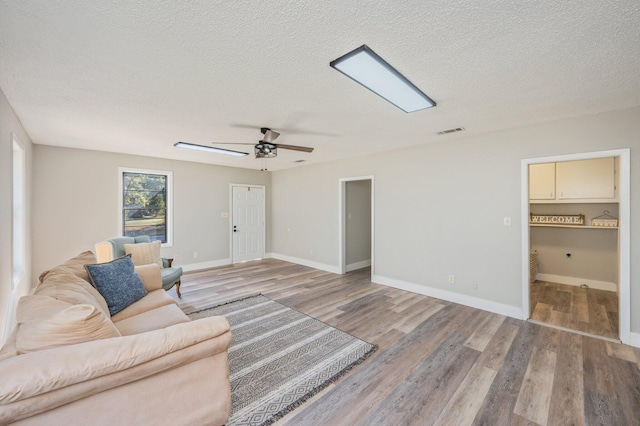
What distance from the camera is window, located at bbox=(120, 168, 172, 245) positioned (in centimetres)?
513

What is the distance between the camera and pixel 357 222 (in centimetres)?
611

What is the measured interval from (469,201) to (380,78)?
2.58 m

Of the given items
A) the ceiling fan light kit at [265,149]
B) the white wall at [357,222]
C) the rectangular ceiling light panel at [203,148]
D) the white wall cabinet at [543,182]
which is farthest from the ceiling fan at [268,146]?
the white wall cabinet at [543,182]

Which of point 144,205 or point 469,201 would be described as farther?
Result: point 144,205

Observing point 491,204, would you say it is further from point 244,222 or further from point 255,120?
point 244,222

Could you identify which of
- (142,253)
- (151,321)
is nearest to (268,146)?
(151,321)

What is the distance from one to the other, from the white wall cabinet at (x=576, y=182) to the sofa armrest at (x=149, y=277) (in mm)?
5707

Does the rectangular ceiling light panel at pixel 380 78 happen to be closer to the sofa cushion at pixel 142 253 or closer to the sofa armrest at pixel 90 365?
the sofa armrest at pixel 90 365

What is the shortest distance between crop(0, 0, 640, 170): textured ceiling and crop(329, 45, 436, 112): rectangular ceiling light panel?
0.06 m

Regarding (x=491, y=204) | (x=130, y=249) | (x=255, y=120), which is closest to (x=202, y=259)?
(x=130, y=249)

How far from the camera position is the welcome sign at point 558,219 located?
4.51 metres

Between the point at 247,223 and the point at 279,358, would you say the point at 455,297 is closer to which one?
the point at 279,358

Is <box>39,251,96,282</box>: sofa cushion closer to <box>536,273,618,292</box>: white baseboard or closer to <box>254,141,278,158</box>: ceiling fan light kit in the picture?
<box>254,141,278,158</box>: ceiling fan light kit

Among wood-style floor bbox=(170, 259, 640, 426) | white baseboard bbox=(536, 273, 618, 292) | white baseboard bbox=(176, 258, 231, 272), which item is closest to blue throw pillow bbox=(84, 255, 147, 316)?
wood-style floor bbox=(170, 259, 640, 426)
